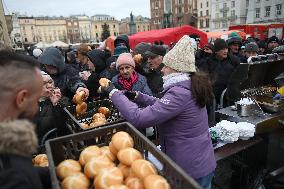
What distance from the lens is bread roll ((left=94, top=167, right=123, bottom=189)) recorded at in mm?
1302

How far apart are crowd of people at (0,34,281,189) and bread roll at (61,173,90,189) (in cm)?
19

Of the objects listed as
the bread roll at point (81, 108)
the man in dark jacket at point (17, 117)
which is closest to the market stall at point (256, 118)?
the bread roll at point (81, 108)

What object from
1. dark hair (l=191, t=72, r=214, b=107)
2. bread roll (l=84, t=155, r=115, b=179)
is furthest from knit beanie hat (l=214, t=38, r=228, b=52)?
bread roll (l=84, t=155, r=115, b=179)

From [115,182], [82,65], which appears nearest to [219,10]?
[82,65]

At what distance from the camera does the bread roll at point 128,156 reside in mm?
1493

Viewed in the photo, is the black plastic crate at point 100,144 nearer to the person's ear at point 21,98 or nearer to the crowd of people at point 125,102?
the crowd of people at point 125,102

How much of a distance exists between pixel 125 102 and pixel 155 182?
0.97 meters

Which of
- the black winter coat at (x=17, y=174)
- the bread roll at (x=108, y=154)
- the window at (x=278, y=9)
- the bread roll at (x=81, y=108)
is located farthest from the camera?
the window at (x=278, y=9)

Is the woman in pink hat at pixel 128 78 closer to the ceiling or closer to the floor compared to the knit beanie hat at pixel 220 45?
closer to the floor

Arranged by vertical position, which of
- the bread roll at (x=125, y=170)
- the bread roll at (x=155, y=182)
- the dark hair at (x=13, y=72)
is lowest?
the bread roll at (x=125, y=170)

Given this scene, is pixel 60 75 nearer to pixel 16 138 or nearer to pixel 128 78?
pixel 128 78

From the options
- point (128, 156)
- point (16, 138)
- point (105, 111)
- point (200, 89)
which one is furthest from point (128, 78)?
point (16, 138)

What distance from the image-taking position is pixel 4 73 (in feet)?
3.73

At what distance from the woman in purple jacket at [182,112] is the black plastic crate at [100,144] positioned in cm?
33
